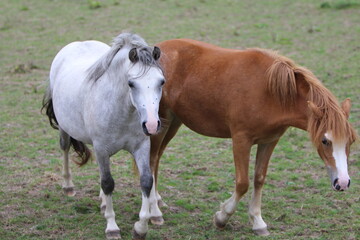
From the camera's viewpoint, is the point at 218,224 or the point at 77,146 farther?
the point at 77,146

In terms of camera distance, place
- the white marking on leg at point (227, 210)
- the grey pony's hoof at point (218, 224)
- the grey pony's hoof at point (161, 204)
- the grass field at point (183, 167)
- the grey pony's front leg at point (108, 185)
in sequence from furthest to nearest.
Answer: the grey pony's hoof at point (161, 204)
the grass field at point (183, 167)
the grey pony's hoof at point (218, 224)
the white marking on leg at point (227, 210)
the grey pony's front leg at point (108, 185)

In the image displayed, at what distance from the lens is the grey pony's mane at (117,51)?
4414mm

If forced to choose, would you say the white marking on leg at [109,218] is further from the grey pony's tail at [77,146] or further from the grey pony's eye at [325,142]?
the grey pony's eye at [325,142]

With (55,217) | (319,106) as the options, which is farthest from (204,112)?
(55,217)

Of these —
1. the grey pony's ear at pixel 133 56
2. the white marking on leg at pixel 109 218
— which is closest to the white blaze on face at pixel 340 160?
the grey pony's ear at pixel 133 56

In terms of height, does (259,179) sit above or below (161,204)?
above

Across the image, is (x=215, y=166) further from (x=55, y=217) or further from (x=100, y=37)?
(x=100, y=37)

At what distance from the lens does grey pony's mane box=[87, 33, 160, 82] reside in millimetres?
4414

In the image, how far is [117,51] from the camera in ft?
15.6

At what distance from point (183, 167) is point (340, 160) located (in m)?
2.77

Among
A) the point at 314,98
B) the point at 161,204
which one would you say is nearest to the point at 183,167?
the point at 161,204

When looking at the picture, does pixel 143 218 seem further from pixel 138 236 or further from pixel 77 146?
pixel 77 146

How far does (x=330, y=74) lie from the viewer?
33.2 feet

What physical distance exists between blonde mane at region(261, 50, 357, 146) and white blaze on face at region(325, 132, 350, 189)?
42 millimetres
